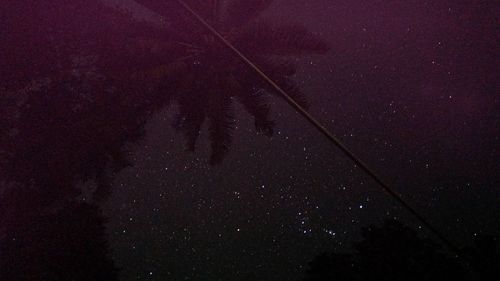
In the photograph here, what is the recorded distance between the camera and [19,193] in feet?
31.0

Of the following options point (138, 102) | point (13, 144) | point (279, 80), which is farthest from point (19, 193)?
point (279, 80)

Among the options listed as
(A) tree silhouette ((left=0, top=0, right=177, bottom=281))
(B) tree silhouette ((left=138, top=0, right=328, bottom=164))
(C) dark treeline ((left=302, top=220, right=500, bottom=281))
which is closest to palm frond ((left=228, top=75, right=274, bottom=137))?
(B) tree silhouette ((left=138, top=0, right=328, bottom=164))

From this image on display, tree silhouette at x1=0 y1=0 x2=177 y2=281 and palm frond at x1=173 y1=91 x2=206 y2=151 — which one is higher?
palm frond at x1=173 y1=91 x2=206 y2=151

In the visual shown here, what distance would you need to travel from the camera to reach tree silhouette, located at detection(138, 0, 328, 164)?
27.3 feet

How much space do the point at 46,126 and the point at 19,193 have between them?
1.37 metres

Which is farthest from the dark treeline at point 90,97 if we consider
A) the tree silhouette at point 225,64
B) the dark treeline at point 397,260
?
the dark treeline at point 397,260

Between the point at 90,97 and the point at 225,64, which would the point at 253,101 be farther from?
the point at 90,97

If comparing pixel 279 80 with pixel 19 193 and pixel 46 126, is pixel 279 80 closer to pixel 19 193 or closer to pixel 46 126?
pixel 46 126

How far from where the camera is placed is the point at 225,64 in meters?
8.87

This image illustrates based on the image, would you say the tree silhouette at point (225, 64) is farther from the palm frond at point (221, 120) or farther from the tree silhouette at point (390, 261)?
the tree silhouette at point (390, 261)

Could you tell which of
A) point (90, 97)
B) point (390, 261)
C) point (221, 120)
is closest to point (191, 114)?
point (221, 120)

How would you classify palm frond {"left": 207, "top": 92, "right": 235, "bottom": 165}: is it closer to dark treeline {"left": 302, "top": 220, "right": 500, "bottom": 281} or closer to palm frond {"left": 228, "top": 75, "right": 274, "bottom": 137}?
palm frond {"left": 228, "top": 75, "right": 274, "bottom": 137}

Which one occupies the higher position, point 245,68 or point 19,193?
point 245,68

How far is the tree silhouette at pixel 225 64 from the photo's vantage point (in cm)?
831
